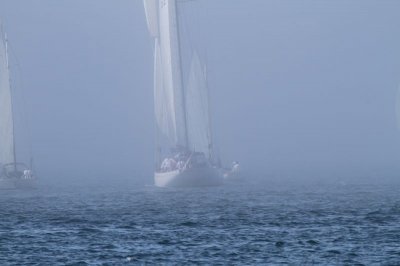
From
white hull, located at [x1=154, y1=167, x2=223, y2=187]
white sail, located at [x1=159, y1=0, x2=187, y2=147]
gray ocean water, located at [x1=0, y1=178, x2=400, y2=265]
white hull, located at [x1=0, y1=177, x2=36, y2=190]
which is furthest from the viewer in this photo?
white hull, located at [x1=0, y1=177, x2=36, y2=190]

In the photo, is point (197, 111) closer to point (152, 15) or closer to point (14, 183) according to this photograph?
point (152, 15)

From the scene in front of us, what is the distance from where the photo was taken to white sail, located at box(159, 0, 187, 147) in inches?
5167

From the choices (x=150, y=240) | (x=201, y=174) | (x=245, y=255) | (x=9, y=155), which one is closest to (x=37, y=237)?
(x=150, y=240)

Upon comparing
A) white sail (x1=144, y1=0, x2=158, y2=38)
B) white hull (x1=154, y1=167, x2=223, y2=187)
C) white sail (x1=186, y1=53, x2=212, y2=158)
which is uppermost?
white sail (x1=144, y1=0, x2=158, y2=38)

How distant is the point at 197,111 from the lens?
446 feet

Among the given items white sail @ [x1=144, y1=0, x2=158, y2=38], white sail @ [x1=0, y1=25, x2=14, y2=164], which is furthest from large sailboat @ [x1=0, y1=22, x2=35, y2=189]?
white sail @ [x1=144, y1=0, x2=158, y2=38]

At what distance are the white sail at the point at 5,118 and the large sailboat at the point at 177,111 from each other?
17.0 m

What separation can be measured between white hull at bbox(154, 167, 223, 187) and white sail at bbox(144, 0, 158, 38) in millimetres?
18608

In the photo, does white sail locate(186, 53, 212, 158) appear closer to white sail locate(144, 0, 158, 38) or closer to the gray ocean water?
white sail locate(144, 0, 158, 38)

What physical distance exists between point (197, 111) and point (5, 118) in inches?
867

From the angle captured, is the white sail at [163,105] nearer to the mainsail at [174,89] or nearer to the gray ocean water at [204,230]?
the mainsail at [174,89]

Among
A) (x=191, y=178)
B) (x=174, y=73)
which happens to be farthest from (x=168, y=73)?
(x=191, y=178)

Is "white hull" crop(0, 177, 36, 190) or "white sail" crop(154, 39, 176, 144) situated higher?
"white sail" crop(154, 39, 176, 144)

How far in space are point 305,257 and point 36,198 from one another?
59.9 meters
